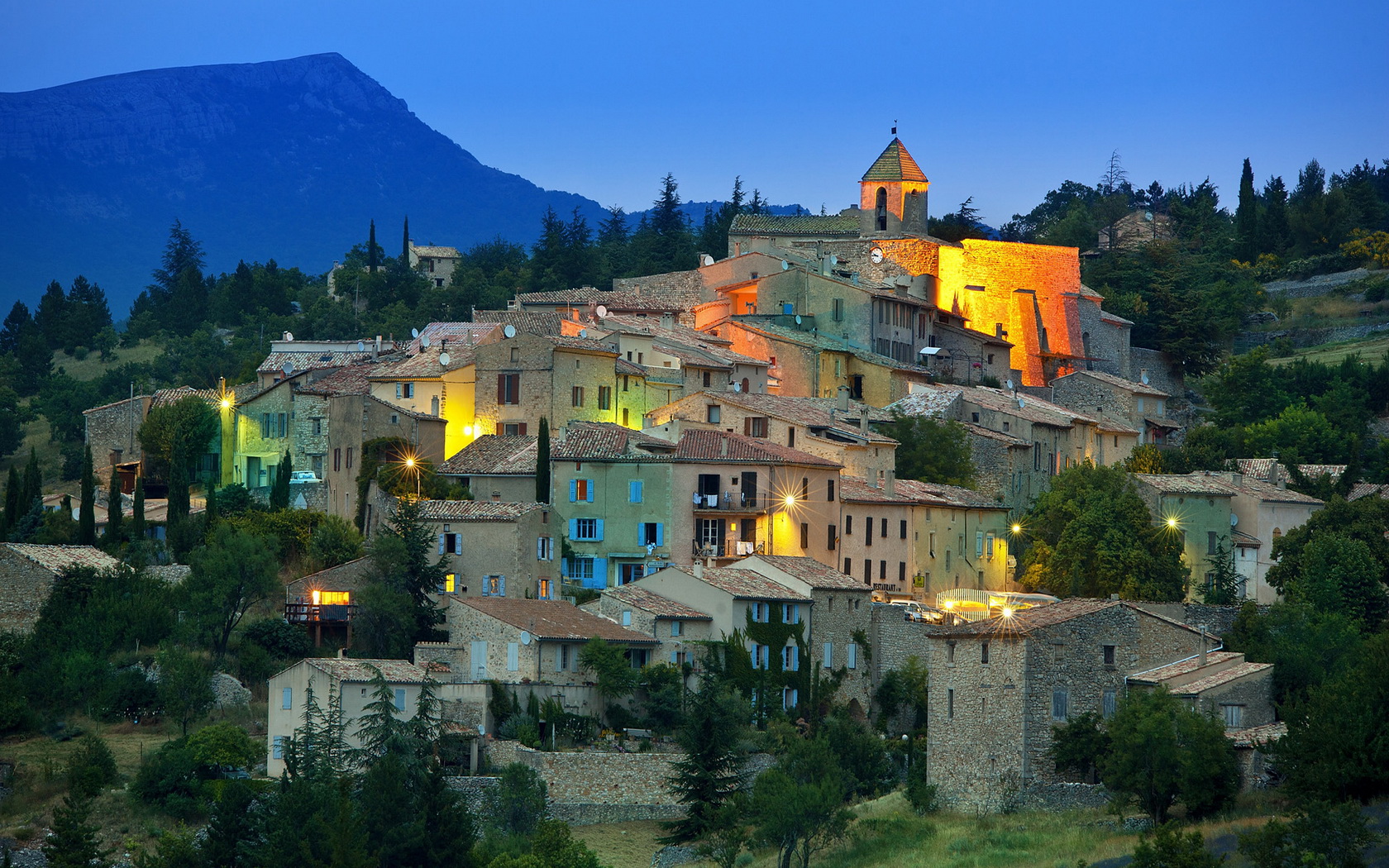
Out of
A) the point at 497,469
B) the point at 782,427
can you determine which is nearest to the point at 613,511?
the point at 497,469

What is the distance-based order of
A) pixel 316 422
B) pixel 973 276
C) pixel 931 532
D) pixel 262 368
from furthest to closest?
pixel 973 276
pixel 262 368
pixel 316 422
pixel 931 532

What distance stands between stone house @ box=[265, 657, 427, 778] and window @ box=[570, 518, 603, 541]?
9544 millimetres

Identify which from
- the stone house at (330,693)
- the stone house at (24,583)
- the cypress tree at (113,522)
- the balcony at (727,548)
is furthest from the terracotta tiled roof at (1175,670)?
the cypress tree at (113,522)

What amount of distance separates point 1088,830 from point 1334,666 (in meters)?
9.87

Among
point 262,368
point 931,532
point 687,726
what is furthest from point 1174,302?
point 687,726

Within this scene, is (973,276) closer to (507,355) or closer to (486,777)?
(507,355)

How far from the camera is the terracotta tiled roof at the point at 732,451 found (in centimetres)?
5919

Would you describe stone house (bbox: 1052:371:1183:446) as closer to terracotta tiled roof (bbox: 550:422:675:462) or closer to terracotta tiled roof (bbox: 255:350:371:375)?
terracotta tiled roof (bbox: 550:422:675:462)

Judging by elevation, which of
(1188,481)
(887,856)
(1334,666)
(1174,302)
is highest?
(1174,302)

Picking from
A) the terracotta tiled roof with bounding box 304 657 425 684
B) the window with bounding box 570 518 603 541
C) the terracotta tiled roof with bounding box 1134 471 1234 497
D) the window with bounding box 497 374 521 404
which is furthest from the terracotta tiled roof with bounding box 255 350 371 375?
the terracotta tiled roof with bounding box 1134 471 1234 497

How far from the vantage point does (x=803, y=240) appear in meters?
89.5

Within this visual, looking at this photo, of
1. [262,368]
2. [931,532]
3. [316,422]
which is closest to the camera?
[931,532]

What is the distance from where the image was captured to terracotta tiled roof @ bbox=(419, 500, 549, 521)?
56312mm

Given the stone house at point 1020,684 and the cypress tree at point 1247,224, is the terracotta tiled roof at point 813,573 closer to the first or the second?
the stone house at point 1020,684
